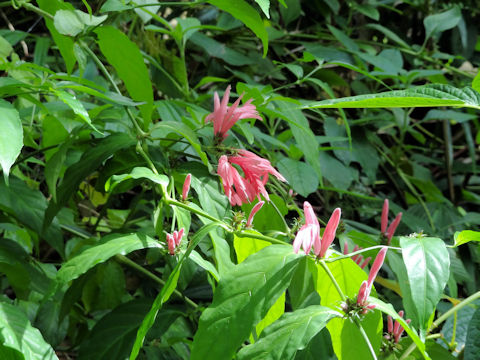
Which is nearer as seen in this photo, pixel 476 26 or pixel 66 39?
pixel 66 39

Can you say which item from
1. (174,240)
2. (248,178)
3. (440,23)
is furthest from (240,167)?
(440,23)

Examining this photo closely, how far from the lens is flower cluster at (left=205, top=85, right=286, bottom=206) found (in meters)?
0.61

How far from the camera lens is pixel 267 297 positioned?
0.43 m

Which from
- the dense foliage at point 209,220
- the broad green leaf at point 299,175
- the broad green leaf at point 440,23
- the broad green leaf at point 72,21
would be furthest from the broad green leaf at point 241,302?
the broad green leaf at point 440,23

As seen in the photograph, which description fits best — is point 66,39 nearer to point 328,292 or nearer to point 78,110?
point 78,110

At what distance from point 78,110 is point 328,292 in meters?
0.29

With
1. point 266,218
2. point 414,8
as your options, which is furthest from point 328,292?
point 414,8

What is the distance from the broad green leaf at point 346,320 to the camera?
48cm

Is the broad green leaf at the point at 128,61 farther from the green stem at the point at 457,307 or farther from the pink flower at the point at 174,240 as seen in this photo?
the green stem at the point at 457,307

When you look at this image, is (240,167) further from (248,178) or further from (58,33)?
(58,33)

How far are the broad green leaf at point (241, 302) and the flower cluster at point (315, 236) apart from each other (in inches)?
0.6

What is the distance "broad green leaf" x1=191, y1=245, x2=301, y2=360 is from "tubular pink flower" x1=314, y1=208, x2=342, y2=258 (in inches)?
1.6

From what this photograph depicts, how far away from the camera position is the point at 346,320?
19.3 inches

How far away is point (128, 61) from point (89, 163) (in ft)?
0.43
